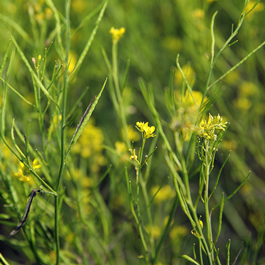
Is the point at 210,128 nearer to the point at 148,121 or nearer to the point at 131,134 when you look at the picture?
the point at 131,134

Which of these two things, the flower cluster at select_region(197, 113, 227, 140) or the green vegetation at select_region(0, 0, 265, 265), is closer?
the flower cluster at select_region(197, 113, 227, 140)

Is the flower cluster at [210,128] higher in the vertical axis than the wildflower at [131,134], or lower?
higher

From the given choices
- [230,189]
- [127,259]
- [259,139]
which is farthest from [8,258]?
[259,139]

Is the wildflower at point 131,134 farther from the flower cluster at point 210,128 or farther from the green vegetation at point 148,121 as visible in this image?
the flower cluster at point 210,128

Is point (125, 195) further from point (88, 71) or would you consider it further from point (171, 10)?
point (171, 10)

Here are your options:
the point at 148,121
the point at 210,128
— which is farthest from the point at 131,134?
the point at 210,128

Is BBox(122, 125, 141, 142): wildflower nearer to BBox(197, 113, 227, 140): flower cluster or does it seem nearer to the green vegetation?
the green vegetation

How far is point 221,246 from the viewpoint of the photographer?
6.05 feet

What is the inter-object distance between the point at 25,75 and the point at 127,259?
165cm

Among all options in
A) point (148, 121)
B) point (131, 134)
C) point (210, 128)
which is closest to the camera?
point (210, 128)

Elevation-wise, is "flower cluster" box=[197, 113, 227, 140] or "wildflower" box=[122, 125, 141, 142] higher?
"flower cluster" box=[197, 113, 227, 140]

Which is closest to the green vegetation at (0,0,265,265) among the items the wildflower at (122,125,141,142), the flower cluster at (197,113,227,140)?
the wildflower at (122,125,141,142)

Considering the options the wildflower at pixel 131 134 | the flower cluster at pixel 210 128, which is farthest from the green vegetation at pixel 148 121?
the flower cluster at pixel 210 128

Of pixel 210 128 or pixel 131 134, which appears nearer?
pixel 210 128
